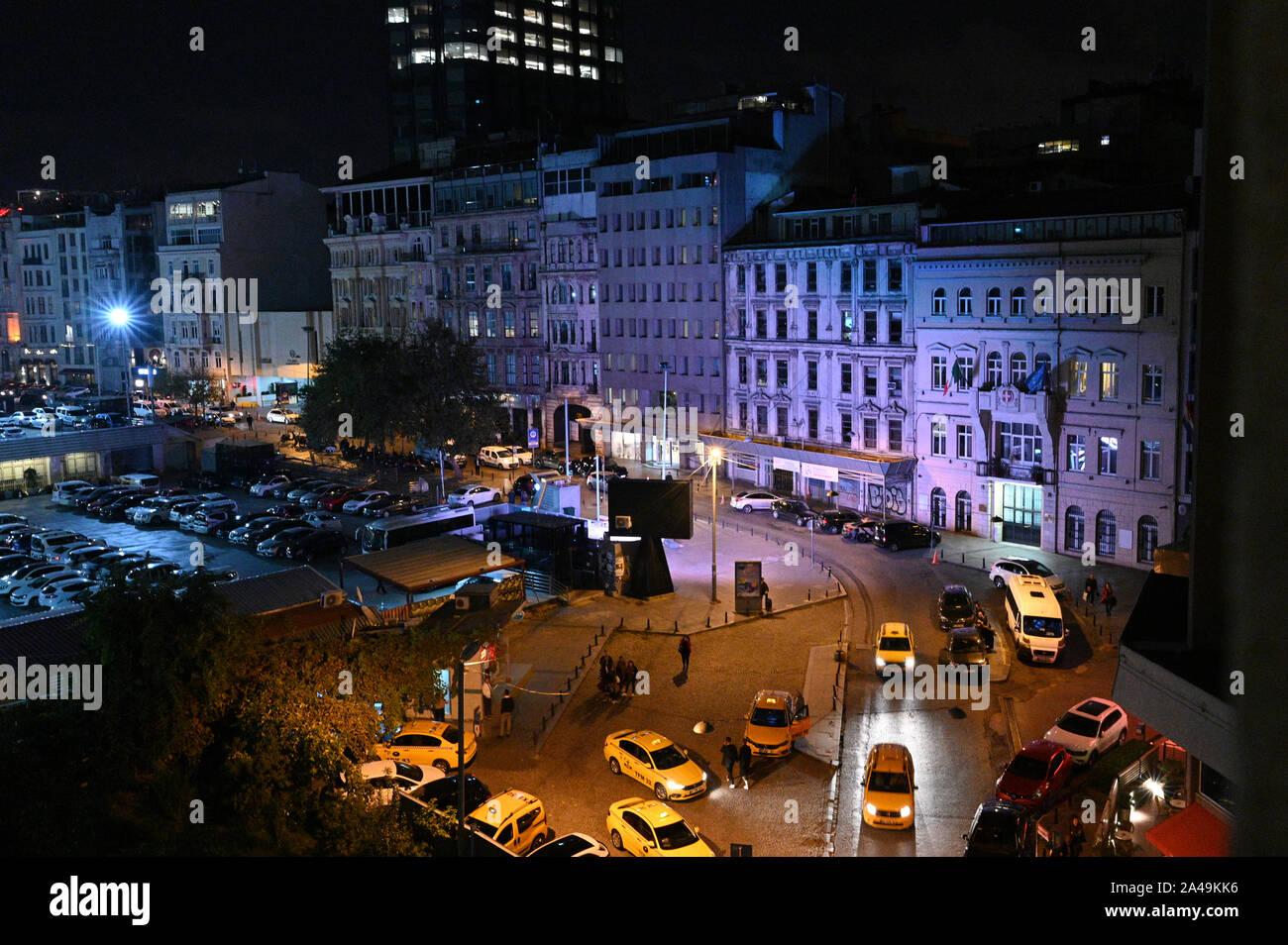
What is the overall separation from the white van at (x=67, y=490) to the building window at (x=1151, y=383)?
164ft

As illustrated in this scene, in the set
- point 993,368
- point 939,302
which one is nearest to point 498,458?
point 939,302

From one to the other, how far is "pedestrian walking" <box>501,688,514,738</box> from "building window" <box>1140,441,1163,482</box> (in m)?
25.8

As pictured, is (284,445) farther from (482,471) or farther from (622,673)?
(622,673)

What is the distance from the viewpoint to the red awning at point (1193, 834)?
15711 mm

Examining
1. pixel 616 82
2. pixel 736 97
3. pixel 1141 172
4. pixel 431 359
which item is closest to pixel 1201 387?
pixel 431 359

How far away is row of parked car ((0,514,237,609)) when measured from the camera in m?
40.2

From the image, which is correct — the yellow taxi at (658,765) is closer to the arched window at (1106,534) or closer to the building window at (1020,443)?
the arched window at (1106,534)

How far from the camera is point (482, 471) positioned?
65875 mm

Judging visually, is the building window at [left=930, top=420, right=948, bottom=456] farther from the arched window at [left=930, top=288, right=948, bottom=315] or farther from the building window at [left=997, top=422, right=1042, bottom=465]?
the arched window at [left=930, top=288, right=948, bottom=315]

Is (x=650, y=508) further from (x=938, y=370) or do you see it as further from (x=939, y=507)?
(x=938, y=370)

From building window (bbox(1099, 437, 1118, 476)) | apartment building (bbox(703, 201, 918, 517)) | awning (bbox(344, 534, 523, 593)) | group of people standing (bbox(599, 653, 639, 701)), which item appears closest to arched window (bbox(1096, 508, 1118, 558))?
building window (bbox(1099, 437, 1118, 476))
